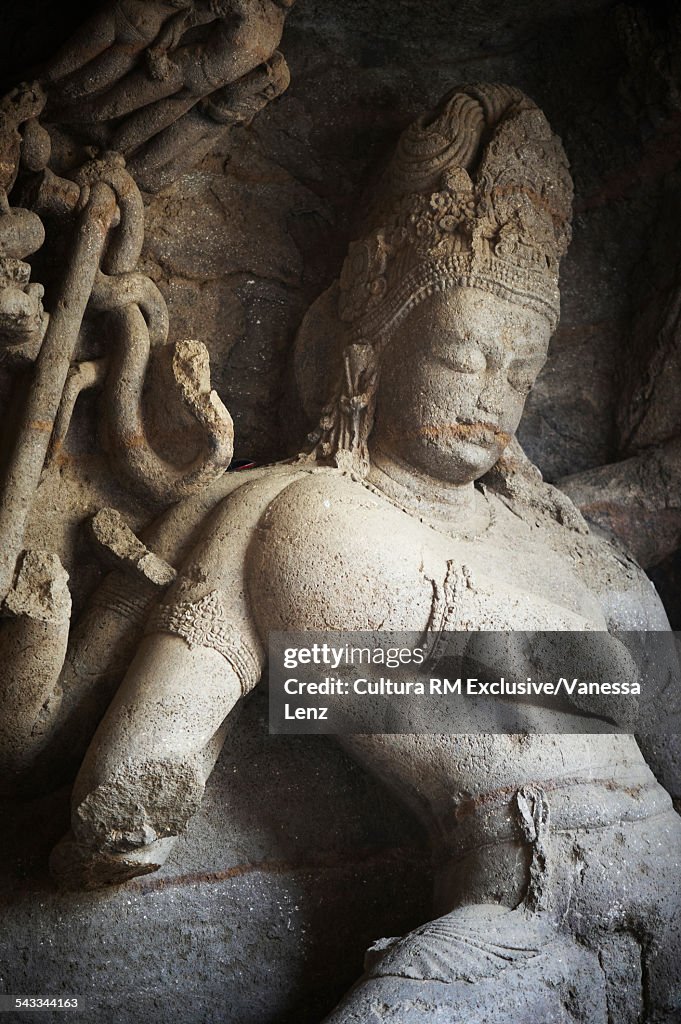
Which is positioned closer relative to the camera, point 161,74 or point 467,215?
point 161,74

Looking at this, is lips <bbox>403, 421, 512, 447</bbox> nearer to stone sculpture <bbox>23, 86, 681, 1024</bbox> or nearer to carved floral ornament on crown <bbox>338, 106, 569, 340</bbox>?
stone sculpture <bbox>23, 86, 681, 1024</bbox>

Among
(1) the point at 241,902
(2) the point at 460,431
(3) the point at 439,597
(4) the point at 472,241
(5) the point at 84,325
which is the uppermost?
(4) the point at 472,241

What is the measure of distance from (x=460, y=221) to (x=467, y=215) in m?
0.02

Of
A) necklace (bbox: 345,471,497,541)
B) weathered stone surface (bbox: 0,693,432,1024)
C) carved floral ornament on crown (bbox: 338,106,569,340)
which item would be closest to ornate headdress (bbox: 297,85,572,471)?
carved floral ornament on crown (bbox: 338,106,569,340)

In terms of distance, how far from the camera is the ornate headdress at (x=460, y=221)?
327 centimetres

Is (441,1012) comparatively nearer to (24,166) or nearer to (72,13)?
(24,166)

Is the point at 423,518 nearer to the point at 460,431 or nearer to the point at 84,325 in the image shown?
the point at 460,431

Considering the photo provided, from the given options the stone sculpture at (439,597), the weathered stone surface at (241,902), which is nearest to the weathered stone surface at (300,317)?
the weathered stone surface at (241,902)

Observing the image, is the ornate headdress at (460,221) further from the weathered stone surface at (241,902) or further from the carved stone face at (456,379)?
the weathered stone surface at (241,902)

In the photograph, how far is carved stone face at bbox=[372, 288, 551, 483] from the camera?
10.6 feet

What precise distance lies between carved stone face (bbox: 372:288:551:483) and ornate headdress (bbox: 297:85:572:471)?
50 millimetres

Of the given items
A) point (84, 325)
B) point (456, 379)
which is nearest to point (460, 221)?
point (456, 379)

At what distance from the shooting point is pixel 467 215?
3271mm

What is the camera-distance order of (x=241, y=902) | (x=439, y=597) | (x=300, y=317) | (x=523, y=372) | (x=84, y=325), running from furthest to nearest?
(x=300, y=317) → (x=523, y=372) → (x=84, y=325) → (x=241, y=902) → (x=439, y=597)
